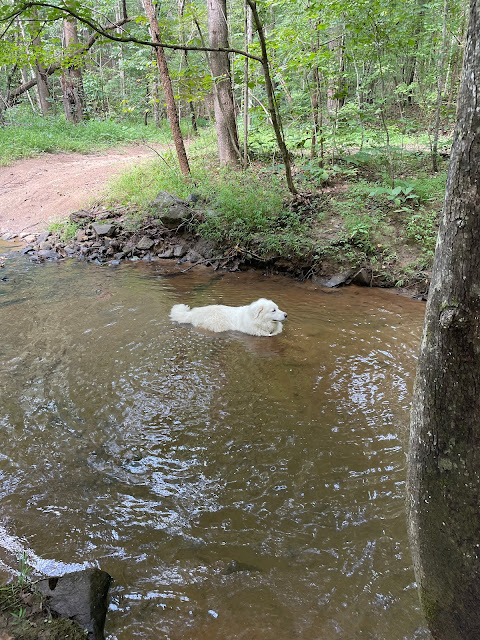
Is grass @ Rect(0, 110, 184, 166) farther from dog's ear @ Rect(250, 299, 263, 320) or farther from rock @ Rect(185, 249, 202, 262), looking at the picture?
dog's ear @ Rect(250, 299, 263, 320)

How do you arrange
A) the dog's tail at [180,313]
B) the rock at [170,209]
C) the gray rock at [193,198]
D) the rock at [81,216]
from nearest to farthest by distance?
1. the dog's tail at [180,313]
2. the rock at [170,209]
3. the gray rock at [193,198]
4. the rock at [81,216]

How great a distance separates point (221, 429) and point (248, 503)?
41.8 inches

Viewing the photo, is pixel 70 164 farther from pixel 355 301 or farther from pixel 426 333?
pixel 426 333

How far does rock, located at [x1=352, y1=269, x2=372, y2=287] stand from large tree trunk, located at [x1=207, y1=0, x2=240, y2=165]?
248 inches

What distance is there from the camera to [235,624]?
8.01ft

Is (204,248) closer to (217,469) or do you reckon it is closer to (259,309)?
(259,309)

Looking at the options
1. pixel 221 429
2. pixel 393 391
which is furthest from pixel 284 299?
pixel 221 429

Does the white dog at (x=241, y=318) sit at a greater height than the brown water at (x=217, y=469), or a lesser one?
greater

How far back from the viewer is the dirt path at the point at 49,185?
13766 mm

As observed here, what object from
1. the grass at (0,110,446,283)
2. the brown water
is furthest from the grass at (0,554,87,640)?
the grass at (0,110,446,283)

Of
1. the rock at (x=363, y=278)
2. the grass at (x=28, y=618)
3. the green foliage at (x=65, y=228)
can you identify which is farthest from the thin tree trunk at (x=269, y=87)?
the grass at (x=28, y=618)

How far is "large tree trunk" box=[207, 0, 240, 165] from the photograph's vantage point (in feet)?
37.3

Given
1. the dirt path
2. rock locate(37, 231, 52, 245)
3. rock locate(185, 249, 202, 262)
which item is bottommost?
rock locate(185, 249, 202, 262)

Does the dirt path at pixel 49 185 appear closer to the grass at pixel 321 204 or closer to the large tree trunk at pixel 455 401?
the grass at pixel 321 204
